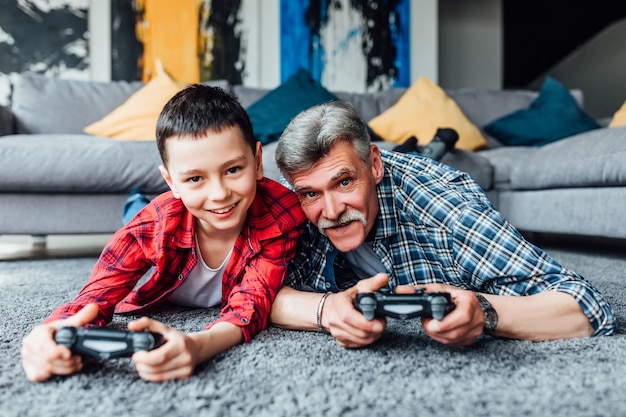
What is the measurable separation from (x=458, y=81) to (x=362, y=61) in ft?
4.13

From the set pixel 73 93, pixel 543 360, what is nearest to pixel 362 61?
pixel 73 93

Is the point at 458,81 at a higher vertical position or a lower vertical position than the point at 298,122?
higher

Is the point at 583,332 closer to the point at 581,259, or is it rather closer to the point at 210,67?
the point at 581,259

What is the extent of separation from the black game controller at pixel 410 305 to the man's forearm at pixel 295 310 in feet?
0.66

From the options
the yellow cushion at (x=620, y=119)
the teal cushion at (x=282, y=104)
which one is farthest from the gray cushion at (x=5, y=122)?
the yellow cushion at (x=620, y=119)

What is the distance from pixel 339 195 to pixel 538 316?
404 mm

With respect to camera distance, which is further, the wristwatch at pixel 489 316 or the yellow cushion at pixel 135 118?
the yellow cushion at pixel 135 118

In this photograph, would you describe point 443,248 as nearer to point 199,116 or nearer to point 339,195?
point 339,195

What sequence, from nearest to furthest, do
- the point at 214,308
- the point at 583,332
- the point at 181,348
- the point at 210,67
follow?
the point at 181,348, the point at 583,332, the point at 214,308, the point at 210,67

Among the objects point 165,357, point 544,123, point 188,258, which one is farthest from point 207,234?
point 544,123

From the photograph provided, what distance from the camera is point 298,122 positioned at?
101 centimetres

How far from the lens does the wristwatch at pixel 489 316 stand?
2.62 ft

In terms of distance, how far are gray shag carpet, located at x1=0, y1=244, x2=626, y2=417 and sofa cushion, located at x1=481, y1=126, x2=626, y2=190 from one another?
102 cm

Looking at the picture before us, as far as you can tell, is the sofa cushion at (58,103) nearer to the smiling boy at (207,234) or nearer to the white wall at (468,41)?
the smiling boy at (207,234)
